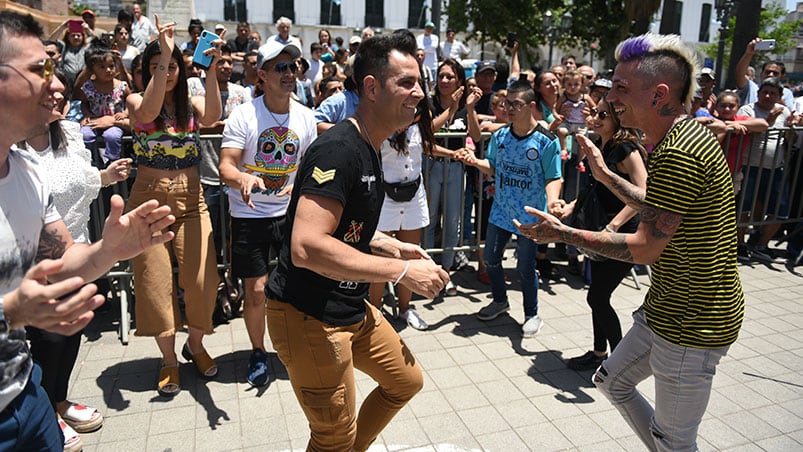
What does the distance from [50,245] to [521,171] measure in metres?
3.79

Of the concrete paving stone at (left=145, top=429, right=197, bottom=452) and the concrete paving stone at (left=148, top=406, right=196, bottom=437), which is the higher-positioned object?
the concrete paving stone at (left=145, top=429, right=197, bottom=452)

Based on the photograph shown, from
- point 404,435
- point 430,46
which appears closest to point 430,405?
point 404,435

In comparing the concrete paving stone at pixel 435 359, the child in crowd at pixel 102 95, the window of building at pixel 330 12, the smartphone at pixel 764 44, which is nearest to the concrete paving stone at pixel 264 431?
the concrete paving stone at pixel 435 359

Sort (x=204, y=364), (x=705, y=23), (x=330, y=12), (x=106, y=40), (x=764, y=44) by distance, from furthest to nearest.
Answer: (x=705, y=23)
(x=330, y=12)
(x=764, y=44)
(x=106, y=40)
(x=204, y=364)

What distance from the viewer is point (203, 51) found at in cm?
423

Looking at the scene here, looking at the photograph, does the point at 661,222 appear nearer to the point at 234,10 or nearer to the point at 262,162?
the point at 262,162

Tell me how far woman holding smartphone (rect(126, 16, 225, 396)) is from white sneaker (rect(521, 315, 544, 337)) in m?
2.59

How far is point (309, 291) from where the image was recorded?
2672 mm

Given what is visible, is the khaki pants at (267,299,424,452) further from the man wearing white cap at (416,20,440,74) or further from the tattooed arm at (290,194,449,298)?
the man wearing white cap at (416,20,440,74)

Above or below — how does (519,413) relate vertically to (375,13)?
below

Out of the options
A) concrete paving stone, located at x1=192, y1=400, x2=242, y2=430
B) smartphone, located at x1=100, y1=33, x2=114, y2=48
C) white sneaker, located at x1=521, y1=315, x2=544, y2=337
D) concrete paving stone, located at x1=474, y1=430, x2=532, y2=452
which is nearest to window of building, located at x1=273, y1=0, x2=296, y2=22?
smartphone, located at x1=100, y1=33, x2=114, y2=48

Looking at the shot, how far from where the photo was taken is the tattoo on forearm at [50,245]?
2.12m

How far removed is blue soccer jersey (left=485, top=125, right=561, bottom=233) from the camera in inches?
196

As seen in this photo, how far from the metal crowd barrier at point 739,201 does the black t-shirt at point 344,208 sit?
288cm
